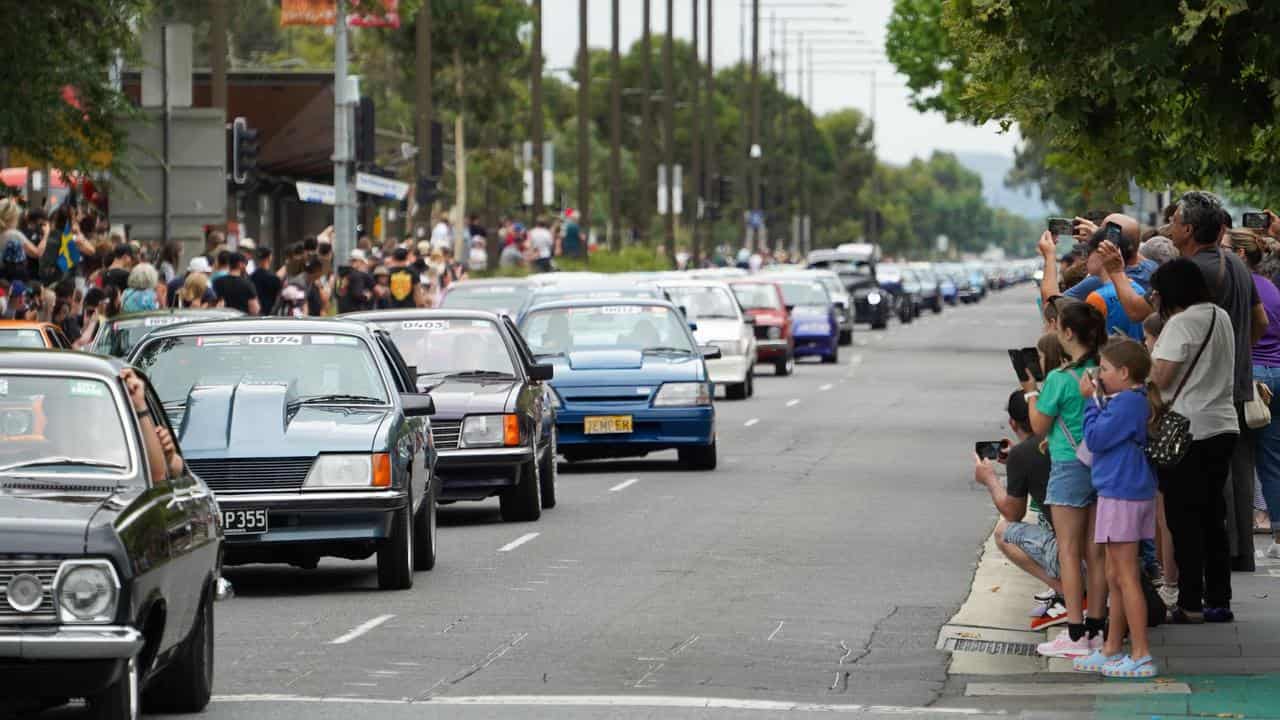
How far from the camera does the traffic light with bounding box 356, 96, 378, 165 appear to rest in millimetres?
34719

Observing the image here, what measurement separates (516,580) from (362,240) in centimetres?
2784

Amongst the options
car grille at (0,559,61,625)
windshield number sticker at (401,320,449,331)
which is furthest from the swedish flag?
car grille at (0,559,61,625)

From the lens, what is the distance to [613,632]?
515 inches

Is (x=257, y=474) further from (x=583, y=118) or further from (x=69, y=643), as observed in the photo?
(x=583, y=118)

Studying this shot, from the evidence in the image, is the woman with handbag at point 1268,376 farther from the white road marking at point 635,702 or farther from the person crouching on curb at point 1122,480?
the white road marking at point 635,702

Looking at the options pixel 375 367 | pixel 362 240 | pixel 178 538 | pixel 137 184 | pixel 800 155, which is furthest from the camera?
pixel 800 155

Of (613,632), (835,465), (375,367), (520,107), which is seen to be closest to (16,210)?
(835,465)

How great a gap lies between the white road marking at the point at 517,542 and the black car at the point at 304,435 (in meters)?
1.39

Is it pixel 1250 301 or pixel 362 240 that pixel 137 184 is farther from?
pixel 1250 301

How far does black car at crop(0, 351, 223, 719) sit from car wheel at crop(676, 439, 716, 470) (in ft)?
44.4

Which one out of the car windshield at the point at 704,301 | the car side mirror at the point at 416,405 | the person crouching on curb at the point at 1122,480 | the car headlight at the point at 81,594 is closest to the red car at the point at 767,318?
the car windshield at the point at 704,301

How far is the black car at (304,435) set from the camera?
559 inches

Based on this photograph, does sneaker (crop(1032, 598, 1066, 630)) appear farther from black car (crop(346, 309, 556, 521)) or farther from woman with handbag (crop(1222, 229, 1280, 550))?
black car (crop(346, 309, 556, 521))

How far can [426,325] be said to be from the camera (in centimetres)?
1997
